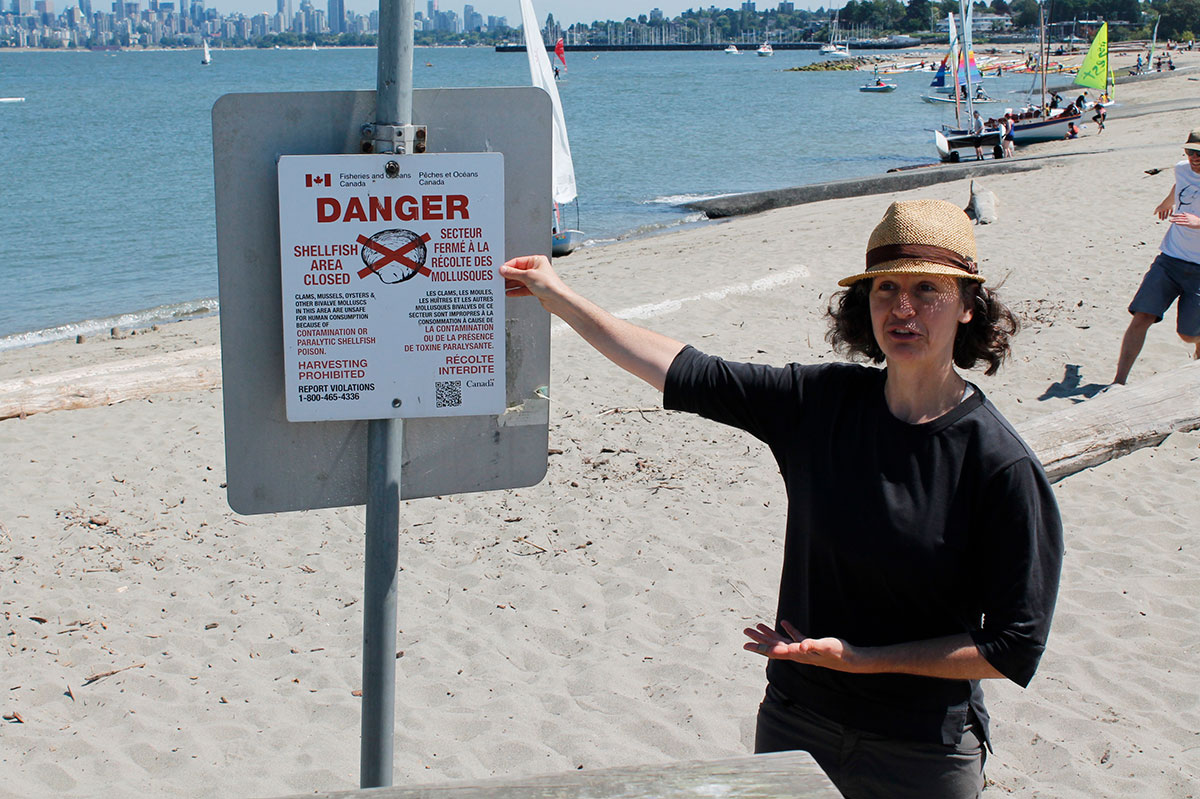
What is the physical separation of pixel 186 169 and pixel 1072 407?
30.4 m

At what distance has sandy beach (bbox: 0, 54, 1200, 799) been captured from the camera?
135 inches

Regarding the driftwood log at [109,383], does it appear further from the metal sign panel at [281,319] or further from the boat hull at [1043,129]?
the boat hull at [1043,129]

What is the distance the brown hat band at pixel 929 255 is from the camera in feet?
6.50

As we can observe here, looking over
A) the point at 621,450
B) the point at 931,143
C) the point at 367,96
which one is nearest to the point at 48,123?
the point at 931,143

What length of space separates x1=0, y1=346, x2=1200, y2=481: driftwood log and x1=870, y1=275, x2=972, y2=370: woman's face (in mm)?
3534

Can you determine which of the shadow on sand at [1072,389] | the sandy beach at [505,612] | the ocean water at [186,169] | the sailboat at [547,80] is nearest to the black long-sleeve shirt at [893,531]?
the sandy beach at [505,612]

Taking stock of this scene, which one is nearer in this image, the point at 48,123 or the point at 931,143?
the point at 931,143

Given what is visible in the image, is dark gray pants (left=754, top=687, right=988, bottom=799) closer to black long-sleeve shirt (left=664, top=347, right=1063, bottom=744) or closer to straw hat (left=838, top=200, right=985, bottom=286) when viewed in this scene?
black long-sleeve shirt (left=664, top=347, right=1063, bottom=744)

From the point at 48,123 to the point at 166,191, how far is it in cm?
2720

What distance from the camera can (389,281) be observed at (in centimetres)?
187

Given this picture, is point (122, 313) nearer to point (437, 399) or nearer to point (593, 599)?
point (593, 599)

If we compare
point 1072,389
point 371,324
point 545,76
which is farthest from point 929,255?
point 545,76

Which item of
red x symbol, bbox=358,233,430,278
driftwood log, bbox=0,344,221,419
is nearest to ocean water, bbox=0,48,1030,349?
driftwood log, bbox=0,344,221,419

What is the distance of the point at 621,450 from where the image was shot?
6.12m
